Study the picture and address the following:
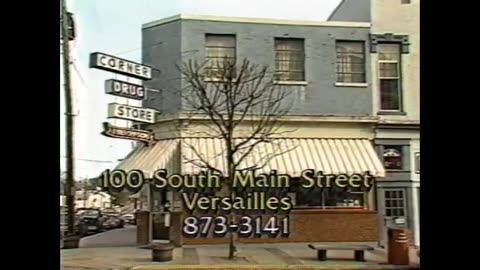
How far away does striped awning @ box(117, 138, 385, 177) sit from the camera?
5.06 m

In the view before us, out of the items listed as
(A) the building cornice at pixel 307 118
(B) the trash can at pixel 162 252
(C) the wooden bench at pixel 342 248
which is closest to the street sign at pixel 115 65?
(A) the building cornice at pixel 307 118

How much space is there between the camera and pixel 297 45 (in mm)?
5180

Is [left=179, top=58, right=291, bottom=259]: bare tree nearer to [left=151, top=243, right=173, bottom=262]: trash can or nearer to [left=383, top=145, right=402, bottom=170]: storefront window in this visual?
[left=151, top=243, right=173, bottom=262]: trash can

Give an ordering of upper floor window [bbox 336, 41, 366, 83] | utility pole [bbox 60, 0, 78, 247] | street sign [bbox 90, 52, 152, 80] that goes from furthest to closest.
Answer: upper floor window [bbox 336, 41, 366, 83] → street sign [bbox 90, 52, 152, 80] → utility pole [bbox 60, 0, 78, 247]

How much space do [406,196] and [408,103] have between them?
2.17 ft

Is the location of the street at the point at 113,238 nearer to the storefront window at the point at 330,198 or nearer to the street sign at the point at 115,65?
the street sign at the point at 115,65

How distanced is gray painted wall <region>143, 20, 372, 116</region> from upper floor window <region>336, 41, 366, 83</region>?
0.14 ft

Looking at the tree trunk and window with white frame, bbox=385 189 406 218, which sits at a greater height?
window with white frame, bbox=385 189 406 218

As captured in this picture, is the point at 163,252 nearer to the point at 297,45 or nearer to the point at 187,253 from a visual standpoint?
the point at 187,253

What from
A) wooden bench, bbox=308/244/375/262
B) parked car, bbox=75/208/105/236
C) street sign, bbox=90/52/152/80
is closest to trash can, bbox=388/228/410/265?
wooden bench, bbox=308/244/375/262

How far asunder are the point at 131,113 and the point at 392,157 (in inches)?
76.1

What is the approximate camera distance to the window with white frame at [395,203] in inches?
200

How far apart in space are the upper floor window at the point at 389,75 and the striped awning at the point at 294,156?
1.09 feet
